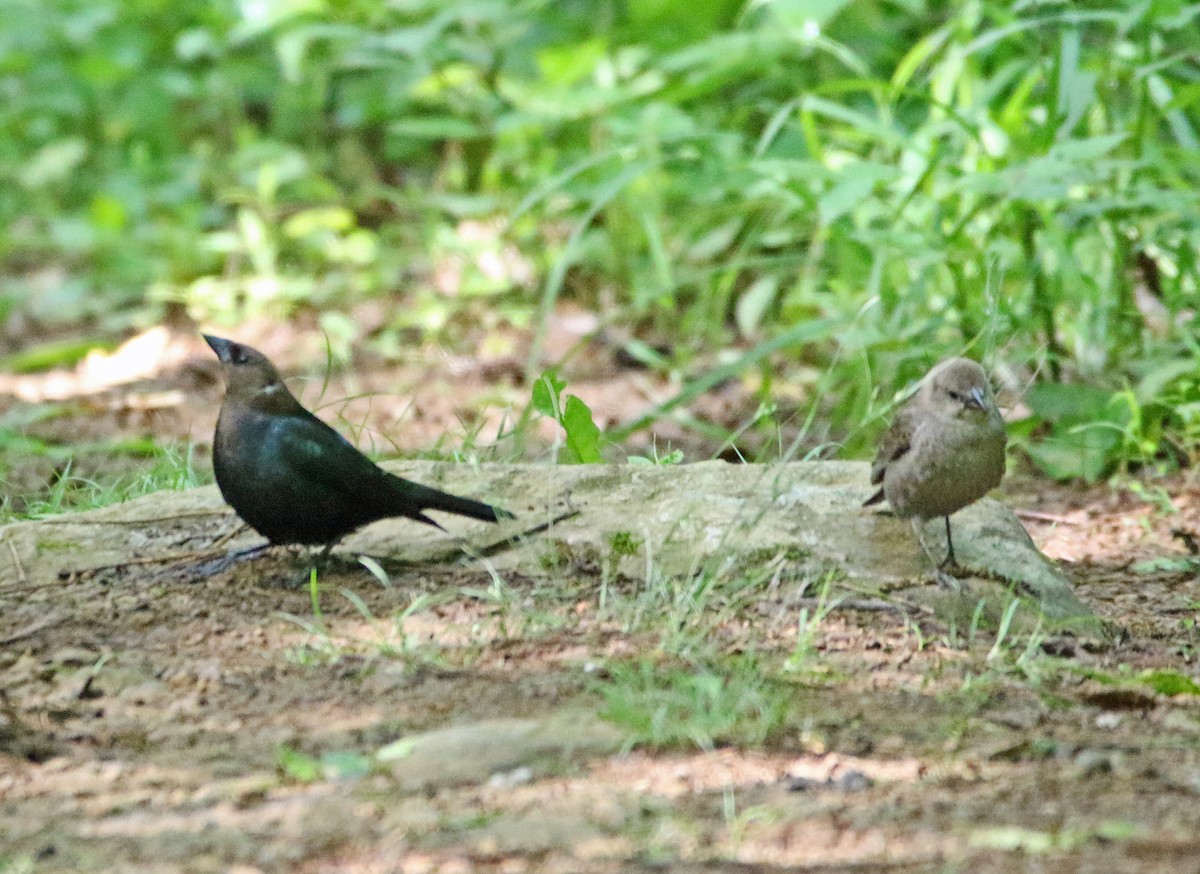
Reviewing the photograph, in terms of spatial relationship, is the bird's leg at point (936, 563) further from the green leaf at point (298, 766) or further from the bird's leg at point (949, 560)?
the green leaf at point (298, 766)

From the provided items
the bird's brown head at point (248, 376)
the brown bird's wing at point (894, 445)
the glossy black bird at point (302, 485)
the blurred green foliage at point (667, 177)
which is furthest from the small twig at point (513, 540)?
the blurred green foliage at point (667, 177)

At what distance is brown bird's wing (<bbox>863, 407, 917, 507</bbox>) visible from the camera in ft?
12.0

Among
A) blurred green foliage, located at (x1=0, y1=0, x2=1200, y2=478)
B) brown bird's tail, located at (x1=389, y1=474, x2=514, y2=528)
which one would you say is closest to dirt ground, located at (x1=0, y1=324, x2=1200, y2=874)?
brown bird's tail, located at (x1=389, y1=474, x2=514, y2=528)

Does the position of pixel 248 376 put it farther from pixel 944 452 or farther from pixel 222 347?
pixel 944 452

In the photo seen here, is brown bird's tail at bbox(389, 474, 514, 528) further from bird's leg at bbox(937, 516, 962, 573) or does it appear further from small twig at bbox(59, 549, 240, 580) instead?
bird's leg at bbox(937, 516, 962, 573)

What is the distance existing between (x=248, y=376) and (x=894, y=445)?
1555 millimetres

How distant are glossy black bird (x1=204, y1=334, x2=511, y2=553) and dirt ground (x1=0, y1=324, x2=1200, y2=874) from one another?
14cm

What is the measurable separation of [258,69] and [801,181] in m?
4.74

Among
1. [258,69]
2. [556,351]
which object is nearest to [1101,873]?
[556,351]

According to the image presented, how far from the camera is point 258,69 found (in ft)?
30.6

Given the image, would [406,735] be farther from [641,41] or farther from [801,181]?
[641,41]

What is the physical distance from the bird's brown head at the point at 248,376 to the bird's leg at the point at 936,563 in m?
1.54

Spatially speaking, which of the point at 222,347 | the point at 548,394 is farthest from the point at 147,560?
the point at 548,394

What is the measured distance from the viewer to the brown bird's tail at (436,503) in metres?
3.60
